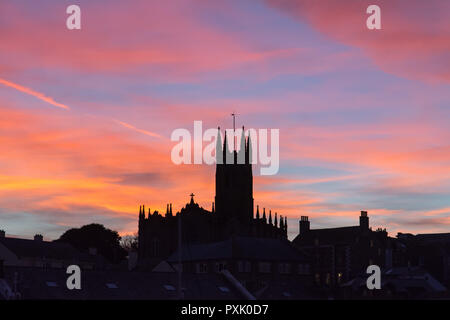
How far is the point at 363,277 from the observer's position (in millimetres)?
131500

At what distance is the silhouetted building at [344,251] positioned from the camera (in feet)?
474

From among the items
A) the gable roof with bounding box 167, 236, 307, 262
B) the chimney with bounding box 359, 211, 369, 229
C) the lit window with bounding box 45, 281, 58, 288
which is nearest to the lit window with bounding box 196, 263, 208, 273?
the gable roof with bounding box 167, 236, 307, 262

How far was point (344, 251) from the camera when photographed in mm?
145625

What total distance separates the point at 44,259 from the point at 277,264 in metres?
49.2

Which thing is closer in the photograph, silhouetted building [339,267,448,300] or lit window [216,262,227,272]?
silhouetted building [339,267,448,300]

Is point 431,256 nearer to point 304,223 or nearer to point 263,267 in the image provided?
point 304,223

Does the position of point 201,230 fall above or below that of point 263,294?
above

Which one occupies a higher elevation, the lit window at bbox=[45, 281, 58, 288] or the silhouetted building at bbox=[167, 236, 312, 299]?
the silhouetted building at bbox=[167, 236, 312, 299]

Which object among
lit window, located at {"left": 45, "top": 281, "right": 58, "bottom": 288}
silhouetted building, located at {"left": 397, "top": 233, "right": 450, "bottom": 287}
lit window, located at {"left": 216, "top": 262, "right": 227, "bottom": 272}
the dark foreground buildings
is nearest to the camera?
lit window, located at {"left": 45, "top": 281, "right": 58, "bottom": 288}

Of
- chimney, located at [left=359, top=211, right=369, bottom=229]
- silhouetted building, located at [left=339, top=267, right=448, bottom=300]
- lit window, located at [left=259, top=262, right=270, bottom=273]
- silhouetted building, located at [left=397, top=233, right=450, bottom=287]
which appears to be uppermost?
chimney, located at [left=359, top=211, right=369, bottom=229]

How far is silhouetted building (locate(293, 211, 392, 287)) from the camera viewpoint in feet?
474

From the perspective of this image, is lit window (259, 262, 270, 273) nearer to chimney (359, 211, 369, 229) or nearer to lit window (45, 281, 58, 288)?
chimney (359, 211, 369, 229)
